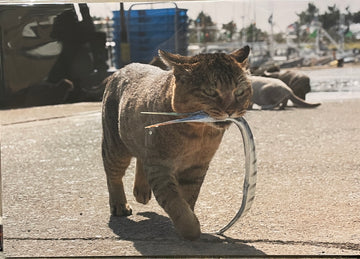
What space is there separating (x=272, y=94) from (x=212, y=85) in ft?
1.59

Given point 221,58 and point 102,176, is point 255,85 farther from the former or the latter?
point 102,176

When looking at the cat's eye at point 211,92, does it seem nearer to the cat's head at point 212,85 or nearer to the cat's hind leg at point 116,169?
the cat's head at point 212,85

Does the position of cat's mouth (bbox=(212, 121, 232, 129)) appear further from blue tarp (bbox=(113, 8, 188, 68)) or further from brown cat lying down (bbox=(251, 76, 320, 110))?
blue tarp (bbox=(113, 8, 188, 68))

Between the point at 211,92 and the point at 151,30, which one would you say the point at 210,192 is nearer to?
the point at 211,92

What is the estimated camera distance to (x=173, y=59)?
13.2 ft

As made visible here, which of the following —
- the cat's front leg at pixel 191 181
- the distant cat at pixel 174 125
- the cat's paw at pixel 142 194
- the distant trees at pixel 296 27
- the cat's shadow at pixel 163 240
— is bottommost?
the cat's shadow at pixel 163 240

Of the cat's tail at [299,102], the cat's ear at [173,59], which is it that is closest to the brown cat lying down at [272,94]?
the cat's tail at [299,102]

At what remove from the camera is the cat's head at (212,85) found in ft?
12.8

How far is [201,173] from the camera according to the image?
13.8ft

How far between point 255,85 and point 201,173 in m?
0.56

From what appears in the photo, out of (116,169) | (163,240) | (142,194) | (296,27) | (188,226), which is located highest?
(296,27)

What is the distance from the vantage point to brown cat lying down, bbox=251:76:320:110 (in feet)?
13.5

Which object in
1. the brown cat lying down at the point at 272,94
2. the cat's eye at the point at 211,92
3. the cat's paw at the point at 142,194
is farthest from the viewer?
the cat's paw at the point at 142,194

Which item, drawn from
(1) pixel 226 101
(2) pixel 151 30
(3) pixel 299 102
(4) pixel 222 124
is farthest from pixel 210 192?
(2) pixel 151 30
